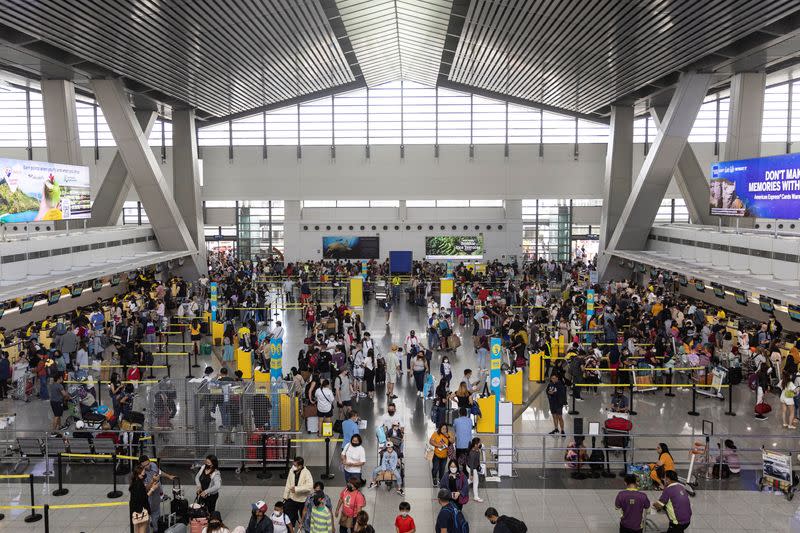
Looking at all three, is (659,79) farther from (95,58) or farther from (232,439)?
(232,439)

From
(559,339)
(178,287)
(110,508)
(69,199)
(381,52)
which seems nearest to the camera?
(110,508)

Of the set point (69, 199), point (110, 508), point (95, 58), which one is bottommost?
point (110, 508)

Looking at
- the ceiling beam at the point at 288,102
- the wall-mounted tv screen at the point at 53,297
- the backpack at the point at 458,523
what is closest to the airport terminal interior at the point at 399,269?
the backpack at the point at 458,523

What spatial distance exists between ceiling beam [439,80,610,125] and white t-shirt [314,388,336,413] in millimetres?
28537

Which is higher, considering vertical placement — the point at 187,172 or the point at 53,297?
the point at 187,172

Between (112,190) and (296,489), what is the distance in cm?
2622

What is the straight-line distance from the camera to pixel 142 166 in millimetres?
27594

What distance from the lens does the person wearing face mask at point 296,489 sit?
8242 millimetres

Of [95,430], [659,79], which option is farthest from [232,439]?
[659,79]

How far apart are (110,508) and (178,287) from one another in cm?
2007

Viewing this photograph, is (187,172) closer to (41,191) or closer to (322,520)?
(41,191)

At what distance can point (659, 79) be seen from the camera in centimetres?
2633

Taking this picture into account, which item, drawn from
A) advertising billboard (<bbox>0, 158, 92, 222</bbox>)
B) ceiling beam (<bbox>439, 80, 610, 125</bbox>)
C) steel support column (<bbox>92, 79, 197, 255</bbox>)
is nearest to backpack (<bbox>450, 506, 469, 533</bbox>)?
advertising billboard (<bbox>0, 158, 92, 222</bbox>)

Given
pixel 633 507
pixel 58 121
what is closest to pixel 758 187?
pixel 633 507
